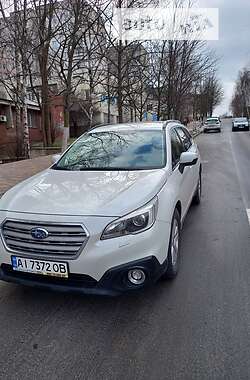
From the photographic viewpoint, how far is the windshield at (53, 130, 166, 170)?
4.11 meters

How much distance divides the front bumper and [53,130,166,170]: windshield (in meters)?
1.40

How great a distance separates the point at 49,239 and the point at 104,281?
57cm

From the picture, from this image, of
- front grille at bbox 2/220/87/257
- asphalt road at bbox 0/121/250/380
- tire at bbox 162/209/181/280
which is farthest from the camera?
tire at bbox 162/209/181/280

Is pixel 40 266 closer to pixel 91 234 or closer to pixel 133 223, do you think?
pixel 91 234

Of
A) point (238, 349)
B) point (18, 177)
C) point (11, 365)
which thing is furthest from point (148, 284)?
point (18, 177)

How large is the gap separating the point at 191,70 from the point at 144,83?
502 centimetres

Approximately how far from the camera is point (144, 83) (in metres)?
→ 18.9

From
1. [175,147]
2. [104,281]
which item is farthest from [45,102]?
[104,281]

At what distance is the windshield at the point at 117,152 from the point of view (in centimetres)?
411

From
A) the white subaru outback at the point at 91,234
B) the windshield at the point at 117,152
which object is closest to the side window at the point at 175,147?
the windshield at the point at 117,152

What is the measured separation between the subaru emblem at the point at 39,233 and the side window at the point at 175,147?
1.86 metres

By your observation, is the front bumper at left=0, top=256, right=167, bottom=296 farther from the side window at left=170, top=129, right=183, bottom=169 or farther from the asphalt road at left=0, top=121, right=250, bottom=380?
the side window at left=170, top=129, right=183, bottom=169

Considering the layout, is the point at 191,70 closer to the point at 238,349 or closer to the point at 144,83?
the point at 144,83

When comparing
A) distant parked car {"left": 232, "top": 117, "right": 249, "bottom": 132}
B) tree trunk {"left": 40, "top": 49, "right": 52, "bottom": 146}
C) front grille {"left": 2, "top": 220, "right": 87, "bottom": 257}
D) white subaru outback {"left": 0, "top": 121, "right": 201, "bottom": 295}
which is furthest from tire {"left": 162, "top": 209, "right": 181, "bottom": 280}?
distant parked car {"left": 232, "top": 117, "right": 249, "bottom": 132}
